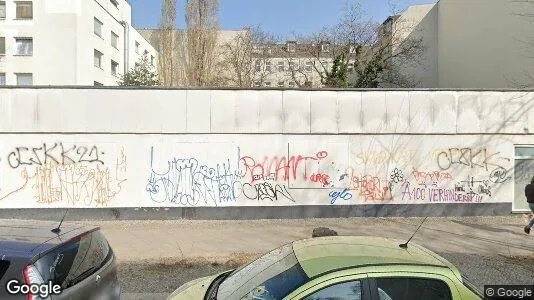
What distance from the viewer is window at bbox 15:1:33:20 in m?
27.0

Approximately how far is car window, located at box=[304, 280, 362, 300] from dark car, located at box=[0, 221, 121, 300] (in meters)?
1.99

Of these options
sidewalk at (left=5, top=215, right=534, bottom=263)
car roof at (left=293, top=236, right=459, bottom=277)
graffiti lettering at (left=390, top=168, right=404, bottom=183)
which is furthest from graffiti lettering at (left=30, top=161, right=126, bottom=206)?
car roof at (left=293, top=236, right=459, bottom=277)

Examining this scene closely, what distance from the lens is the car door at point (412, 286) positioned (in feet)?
8.33

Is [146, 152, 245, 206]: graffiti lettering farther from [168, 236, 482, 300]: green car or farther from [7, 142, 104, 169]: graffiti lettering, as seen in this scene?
[168, 236, 482, 300]: green car

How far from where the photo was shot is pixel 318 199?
10086 millimetres

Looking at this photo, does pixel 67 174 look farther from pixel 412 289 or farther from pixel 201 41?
pixel 201 41

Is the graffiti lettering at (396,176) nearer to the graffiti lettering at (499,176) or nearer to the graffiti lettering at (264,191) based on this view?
the graffiti lettering at (499,176)

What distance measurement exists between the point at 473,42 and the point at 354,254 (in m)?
19.4

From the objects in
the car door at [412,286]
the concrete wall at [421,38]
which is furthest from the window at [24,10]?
the car door at [412,286]

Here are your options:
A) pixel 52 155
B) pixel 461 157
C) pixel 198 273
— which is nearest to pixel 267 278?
pixel 198 273

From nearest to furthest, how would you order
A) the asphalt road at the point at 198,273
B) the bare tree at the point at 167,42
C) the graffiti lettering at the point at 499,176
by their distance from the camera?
the asphalt road at the point at 198,273 → the graffiti lettering at the point at 499,176 → the bare tree at the point at 167,42

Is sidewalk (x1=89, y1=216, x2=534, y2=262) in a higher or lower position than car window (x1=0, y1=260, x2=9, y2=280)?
lower

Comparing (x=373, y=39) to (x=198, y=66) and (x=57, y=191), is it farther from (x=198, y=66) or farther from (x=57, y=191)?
(x=57, y=191)

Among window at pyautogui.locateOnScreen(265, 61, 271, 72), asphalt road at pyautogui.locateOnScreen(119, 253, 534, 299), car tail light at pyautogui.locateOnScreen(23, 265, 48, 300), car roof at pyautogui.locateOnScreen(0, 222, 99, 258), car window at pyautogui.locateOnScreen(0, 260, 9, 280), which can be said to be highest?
window at pyautogui.locateOnScreen(265, 61, 271, 72)
